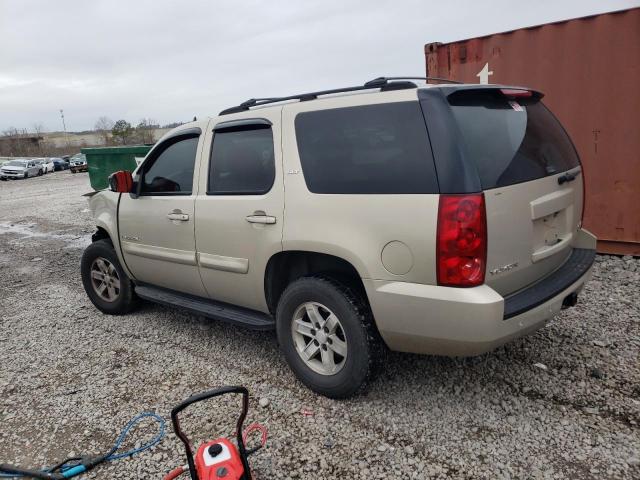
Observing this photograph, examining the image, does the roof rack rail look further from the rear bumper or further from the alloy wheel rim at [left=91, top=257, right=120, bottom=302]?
the alloy wheel rim at [left=91, top=257, right=120, bottom=302]

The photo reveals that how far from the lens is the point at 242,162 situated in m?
3.33

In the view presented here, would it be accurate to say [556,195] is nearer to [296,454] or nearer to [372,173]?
[372,173]

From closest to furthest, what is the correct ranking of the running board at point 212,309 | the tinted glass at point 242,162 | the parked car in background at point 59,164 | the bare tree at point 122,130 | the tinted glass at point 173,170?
the tinted glass at point 242,162, the running board at point 212,309, the tinted glass at point 173,170, the parked car in background at point 59,164, the bare tree at point 122,130

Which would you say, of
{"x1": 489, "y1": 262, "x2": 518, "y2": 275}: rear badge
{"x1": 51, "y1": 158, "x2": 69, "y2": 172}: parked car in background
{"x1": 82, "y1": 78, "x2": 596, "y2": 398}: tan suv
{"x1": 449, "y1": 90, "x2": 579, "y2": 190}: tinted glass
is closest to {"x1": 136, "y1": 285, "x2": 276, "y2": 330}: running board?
{"x1": 82, "y1": 78, "x2": 596, "y2": 398}: tan suv

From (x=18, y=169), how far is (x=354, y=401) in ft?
118

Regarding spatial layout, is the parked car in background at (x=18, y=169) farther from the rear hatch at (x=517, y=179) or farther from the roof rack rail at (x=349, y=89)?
the rear hatch at (x=517, y=179)

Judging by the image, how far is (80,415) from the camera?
3.03 meters

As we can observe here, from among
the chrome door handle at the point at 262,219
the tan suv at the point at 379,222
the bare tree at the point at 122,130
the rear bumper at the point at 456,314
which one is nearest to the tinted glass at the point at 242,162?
the tan suv at the point at 379,222

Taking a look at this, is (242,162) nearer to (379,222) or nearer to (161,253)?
(161,253)

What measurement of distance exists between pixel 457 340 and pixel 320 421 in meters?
0.98

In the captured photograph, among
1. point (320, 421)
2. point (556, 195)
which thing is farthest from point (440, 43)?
point (320, 421)

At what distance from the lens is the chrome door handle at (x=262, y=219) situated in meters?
3.02

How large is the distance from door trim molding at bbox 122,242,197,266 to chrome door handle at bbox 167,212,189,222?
9.9 inches

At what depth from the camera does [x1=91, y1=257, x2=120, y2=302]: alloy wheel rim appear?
4.58m
